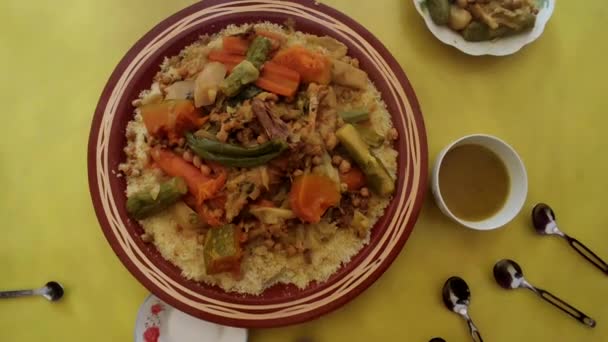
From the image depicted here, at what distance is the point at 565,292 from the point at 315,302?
53.6 inches

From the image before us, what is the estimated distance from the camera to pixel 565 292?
2713 millimetres

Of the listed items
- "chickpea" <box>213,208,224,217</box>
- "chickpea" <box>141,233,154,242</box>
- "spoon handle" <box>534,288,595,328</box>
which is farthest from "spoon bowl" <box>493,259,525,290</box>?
"chickpea" <box>141,233,154,242</box>

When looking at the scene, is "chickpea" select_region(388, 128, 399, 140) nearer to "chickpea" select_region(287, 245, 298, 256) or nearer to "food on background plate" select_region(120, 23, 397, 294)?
"food on background plate" select_region(120, 23, 397, 294)

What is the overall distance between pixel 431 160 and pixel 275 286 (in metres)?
1.05

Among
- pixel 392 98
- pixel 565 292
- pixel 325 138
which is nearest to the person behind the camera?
pixel 325 138

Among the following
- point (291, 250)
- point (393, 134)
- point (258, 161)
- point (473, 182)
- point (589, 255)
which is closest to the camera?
point (258, 161)

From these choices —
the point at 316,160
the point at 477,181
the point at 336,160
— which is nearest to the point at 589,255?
the point at 477,181

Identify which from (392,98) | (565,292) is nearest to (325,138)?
(392,98)

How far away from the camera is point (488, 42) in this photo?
272 centimetres

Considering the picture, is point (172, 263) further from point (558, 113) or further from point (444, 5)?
point (558, 113)

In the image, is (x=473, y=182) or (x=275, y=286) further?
(x=473, y=182)

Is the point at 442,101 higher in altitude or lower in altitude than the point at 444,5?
lower

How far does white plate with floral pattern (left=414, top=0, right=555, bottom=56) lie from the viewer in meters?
2.69

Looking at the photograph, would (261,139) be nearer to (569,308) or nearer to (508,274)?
(508,274)
